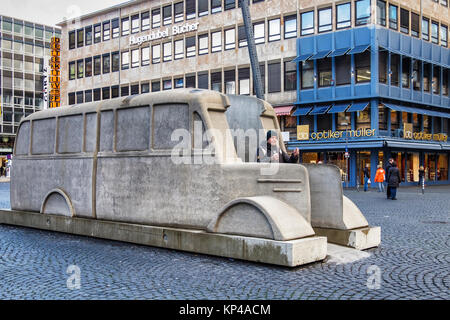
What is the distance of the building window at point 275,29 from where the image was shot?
120 feet

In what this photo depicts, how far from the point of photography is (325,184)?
7.73 metres

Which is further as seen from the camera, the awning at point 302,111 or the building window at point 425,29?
the building window at point 425,29

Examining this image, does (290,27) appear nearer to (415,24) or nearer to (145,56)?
(415,24)

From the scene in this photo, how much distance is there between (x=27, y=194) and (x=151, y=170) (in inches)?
149

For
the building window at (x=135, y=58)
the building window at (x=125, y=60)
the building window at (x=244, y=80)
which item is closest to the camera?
the building window at (x=244, y=80)

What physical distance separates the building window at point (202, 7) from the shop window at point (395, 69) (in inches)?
580

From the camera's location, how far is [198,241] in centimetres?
747

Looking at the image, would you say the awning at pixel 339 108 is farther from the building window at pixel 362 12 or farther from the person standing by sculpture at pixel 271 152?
the person standing by sculpture at pixel 271 152

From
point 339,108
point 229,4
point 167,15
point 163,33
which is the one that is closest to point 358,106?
point 339,108

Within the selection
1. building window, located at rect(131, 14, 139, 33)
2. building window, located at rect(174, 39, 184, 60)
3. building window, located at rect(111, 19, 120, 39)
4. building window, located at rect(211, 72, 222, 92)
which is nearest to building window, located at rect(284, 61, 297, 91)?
building window, located at rect(211, 72, 222, 92)

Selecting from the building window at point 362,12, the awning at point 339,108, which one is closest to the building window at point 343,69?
the awning at point 339,108

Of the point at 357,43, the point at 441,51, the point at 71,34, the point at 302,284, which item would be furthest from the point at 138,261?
the point at 71,34

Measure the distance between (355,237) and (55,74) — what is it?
4729 centimetres
